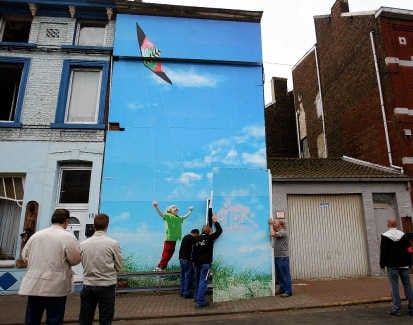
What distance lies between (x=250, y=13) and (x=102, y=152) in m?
7.17

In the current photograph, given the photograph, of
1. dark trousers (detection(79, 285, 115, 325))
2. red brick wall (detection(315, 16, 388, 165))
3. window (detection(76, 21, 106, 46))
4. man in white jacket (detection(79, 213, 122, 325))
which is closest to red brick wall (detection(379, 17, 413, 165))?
red brick wall (detection(315, 16, 388, 165))

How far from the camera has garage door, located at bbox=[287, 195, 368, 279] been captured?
1134 cm

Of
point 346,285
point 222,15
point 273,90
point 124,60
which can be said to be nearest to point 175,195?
point 124,60

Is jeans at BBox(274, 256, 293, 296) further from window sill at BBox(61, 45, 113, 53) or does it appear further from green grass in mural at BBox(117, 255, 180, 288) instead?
window sill at BBox(61, 45, 113, 53)

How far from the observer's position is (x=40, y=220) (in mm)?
9773

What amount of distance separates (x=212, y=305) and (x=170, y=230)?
9.56 ft

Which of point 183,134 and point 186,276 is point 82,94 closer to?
point 183,134

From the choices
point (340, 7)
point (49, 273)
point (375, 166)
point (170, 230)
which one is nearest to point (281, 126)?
point (340, 7)

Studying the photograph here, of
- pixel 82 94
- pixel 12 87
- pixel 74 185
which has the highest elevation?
pixel 12 87

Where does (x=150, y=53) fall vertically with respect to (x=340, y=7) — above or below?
below

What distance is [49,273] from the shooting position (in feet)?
13.3

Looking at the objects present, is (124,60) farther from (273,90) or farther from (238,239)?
(273,90)

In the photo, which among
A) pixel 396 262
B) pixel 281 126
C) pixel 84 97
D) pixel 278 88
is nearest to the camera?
pixel 396 262

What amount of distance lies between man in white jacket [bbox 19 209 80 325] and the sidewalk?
9.77 ft
